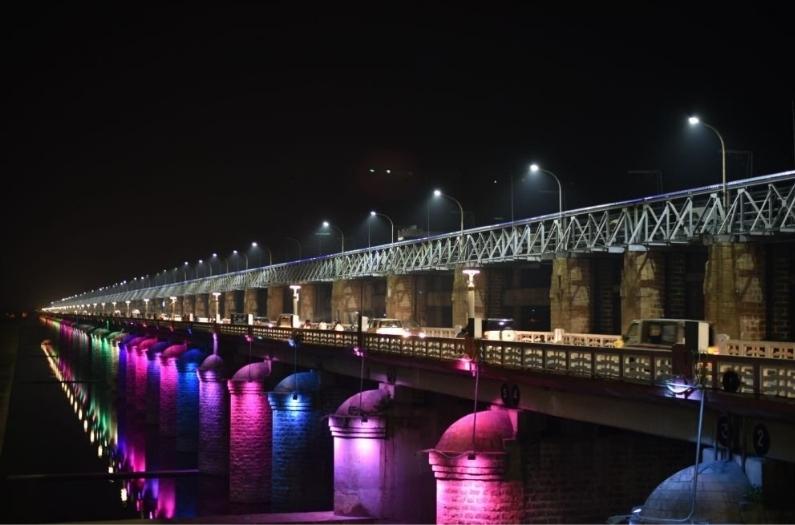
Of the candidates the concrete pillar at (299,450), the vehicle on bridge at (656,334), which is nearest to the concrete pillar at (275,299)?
the concrete pillar at (299,450)

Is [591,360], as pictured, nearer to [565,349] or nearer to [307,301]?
[565,349]

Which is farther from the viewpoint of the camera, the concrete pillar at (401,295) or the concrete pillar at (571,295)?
the concrete pillar at (401,295)

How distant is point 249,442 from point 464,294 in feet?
56.7

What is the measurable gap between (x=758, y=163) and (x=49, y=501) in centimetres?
4693

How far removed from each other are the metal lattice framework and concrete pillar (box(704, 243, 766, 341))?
2.48 ft

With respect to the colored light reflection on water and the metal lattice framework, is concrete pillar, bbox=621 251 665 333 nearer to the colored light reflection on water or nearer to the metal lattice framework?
the metal lattice framework

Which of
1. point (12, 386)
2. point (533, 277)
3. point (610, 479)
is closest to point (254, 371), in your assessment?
point (533, 277)

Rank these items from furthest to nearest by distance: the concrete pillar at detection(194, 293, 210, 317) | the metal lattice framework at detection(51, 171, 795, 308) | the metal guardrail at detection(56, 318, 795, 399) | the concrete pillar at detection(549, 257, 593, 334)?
the concrete pillar at detection(194, 293, 210, 317), the concrete pillar at detection(549, 257, 593, 334), the metal lattice framework at detection(51, 171, 795, 308), the metal guardrail at detection(56, 318, 795, 399)

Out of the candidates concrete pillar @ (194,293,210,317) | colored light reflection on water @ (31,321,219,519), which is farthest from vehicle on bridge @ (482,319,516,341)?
concrete pillar @ (194,293,210,317)

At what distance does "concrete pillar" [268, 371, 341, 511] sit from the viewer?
53969 millimetres

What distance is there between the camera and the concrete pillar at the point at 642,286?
48.7m

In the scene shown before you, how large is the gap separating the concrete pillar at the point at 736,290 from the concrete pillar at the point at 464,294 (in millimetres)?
25339

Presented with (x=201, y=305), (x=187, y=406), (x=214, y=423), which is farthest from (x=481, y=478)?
(x=201, y=305)

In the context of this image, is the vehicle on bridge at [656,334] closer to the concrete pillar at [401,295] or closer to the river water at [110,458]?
the river water at [110,458]
